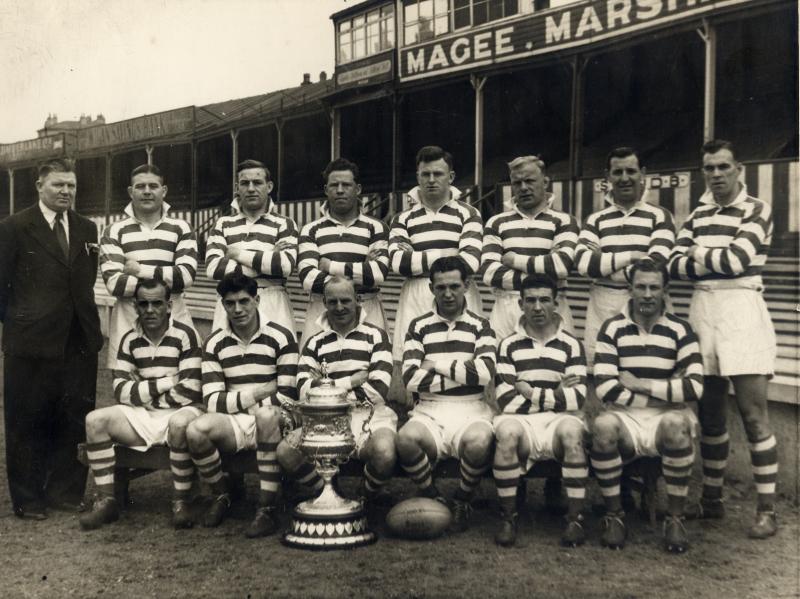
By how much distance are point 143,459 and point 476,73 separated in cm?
745

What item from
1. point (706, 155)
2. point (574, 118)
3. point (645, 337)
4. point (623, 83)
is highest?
point (623, 83)

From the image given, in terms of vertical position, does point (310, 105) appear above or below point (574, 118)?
above

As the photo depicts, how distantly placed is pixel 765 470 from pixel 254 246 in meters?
3.20

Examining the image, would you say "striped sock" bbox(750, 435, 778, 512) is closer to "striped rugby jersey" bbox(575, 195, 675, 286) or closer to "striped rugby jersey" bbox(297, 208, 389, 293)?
"striped rugby jersey" bbox(575, 195, 675, 286)

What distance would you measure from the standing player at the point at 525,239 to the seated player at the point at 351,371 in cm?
87

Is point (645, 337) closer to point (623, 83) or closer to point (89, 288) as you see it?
point (89, 288)

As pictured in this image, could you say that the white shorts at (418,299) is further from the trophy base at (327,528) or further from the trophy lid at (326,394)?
the trophy base at (327,528)

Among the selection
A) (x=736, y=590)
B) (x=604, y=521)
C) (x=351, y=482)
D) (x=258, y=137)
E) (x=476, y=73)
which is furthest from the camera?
(x=258, y=137)

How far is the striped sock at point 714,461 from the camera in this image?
15.0 feet

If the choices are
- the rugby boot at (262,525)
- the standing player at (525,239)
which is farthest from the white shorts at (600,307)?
the rugby boot at (262,525)

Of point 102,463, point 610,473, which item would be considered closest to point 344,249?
point 102,463

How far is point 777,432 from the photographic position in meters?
5.05

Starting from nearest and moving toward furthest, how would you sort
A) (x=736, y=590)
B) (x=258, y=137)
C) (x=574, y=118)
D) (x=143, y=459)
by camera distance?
(x=736, y=590) < (x=143, y=459) < (x=574, y=118) < (x=258, y=137)

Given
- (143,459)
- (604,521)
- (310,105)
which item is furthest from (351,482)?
(310,105)
